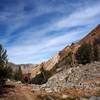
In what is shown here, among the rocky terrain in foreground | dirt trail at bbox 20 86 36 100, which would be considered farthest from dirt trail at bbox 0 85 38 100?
the rocky terrain in foreground

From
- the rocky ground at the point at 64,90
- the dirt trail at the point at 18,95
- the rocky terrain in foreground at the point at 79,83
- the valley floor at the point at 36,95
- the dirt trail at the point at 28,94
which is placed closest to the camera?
the dirt trail at the point at 18,95

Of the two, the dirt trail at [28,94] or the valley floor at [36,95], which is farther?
the dirt trail at [28,94]

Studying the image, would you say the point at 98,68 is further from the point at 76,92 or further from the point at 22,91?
the point at 22,91

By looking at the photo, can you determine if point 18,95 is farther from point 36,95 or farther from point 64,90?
point 64,90

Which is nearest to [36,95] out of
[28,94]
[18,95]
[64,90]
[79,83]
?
[28,94]

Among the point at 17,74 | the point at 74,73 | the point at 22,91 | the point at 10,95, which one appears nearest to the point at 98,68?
the point at 74,73

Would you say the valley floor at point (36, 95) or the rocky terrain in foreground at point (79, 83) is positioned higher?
the rocky terrain in foreground at point (79, 83)

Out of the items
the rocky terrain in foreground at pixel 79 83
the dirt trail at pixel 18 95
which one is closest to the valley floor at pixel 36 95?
the dirt trail at pixel 18 95

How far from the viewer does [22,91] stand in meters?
62.2

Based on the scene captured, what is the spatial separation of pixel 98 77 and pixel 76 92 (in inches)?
872

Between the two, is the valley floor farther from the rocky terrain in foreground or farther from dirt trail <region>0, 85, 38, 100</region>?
the rocky terrain in foreground

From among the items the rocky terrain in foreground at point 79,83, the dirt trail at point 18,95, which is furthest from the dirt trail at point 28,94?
the rocky terrain in foreground at point 79,83

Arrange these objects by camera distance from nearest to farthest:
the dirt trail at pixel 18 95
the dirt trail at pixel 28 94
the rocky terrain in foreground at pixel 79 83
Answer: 1. the dirt trail at pixel 18 95
2. the dirt trail at pixel 28 94
3. the rocky terrain in foreground at pixel 79 83

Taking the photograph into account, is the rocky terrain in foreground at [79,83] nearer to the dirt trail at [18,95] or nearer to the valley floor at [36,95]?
the valley floor at [36,95]
